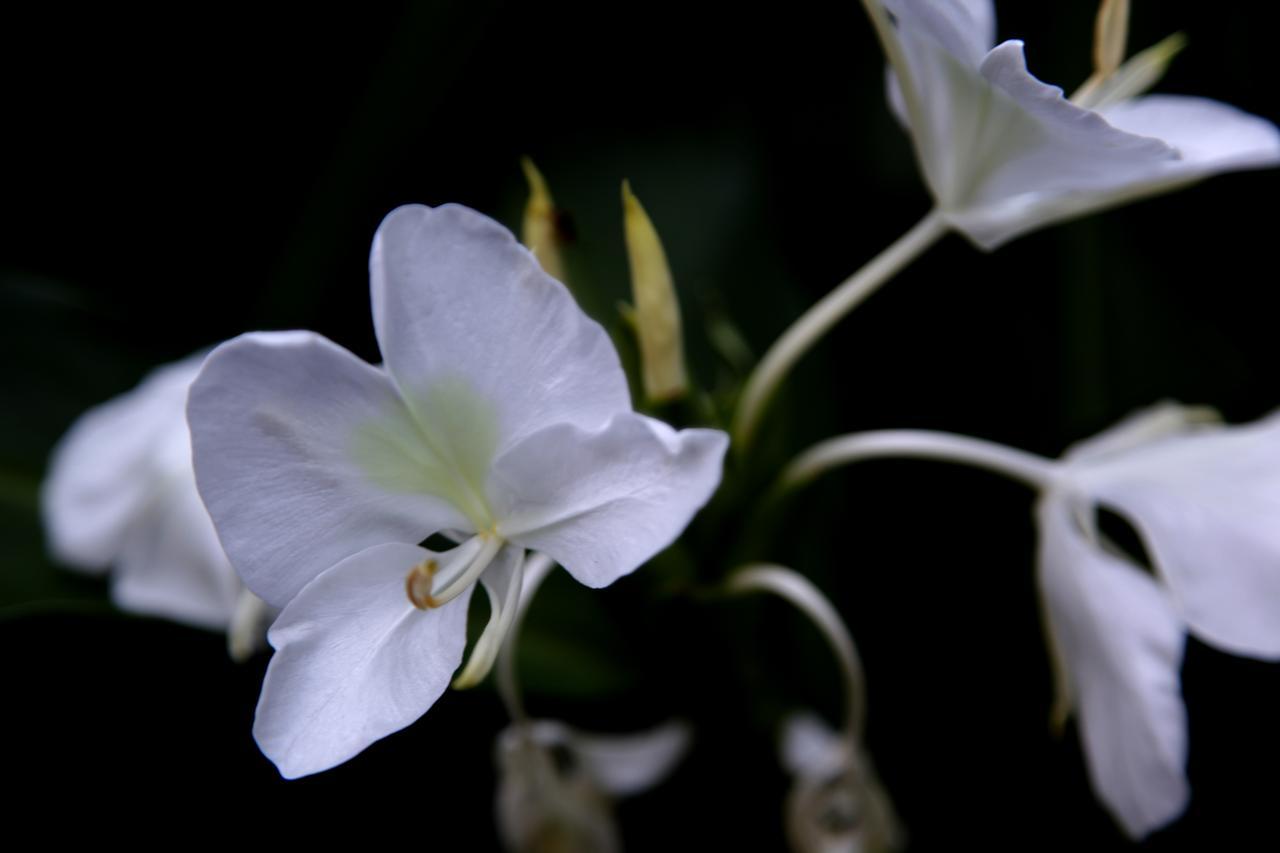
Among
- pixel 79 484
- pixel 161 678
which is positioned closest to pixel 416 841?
pixel 161 678

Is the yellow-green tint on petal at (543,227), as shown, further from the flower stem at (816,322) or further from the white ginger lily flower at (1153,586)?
the white ginger lily flower at (1153,586)

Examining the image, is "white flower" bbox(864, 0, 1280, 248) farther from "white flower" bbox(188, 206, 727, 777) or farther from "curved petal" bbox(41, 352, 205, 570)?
"curved petal" bbox(41, 352, 205, 570)

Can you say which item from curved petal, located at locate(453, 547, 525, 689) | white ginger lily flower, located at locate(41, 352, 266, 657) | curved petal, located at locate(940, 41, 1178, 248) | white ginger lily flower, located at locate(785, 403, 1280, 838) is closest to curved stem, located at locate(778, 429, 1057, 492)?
white ginger lily flower, located at locate(785, 403, 1280, 838)

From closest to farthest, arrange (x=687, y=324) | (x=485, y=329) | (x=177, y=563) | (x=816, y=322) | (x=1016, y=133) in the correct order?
(x=485, y=329), (x=1016, y=133), (x=816, y=322), (x=177, y=563), (x=687, y=324)

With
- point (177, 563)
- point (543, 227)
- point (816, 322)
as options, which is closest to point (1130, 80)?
point (816, 322)

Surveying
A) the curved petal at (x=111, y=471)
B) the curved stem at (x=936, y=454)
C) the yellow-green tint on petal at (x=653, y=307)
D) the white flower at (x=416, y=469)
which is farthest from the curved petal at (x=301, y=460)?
the curved petal at (x=111, y=471)

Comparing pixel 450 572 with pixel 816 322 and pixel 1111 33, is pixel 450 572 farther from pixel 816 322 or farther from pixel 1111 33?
pixel 1111 33
